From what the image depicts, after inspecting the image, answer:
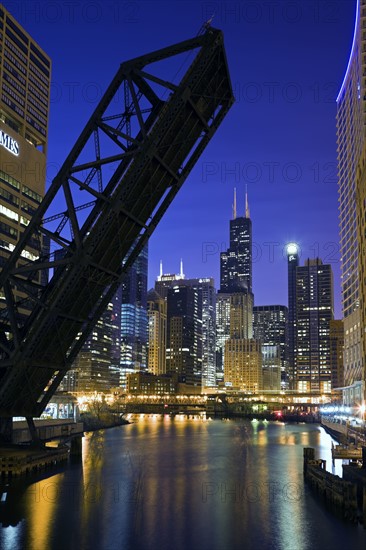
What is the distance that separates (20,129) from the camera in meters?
94.9

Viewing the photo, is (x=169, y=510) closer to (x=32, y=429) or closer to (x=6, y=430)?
(x=32, y=429)

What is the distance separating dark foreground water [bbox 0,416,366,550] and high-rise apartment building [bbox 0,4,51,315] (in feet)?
138

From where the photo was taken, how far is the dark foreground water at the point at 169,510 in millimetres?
24906

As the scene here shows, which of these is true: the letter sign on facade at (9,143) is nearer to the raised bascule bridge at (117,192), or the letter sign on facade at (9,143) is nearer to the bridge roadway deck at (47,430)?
the bridge roadway deck at (47,430)

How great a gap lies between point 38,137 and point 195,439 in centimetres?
5376

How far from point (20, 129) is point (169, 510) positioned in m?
76.9

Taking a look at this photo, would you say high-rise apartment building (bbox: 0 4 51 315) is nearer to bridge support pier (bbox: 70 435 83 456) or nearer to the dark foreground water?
bridge support pier (bbox: 70 435 83 456)

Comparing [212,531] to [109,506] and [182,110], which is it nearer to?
[109,506]

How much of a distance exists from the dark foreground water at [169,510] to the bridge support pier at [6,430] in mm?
4608

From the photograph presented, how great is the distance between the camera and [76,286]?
32.1 meters

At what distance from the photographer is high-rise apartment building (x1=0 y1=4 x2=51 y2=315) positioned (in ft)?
262

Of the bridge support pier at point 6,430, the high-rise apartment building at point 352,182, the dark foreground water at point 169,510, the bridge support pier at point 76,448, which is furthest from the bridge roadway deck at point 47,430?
the high-rise apartment building at point 352,182

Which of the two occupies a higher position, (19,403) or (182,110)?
(182,110)

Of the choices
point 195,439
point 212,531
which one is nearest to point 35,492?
point 212,531
